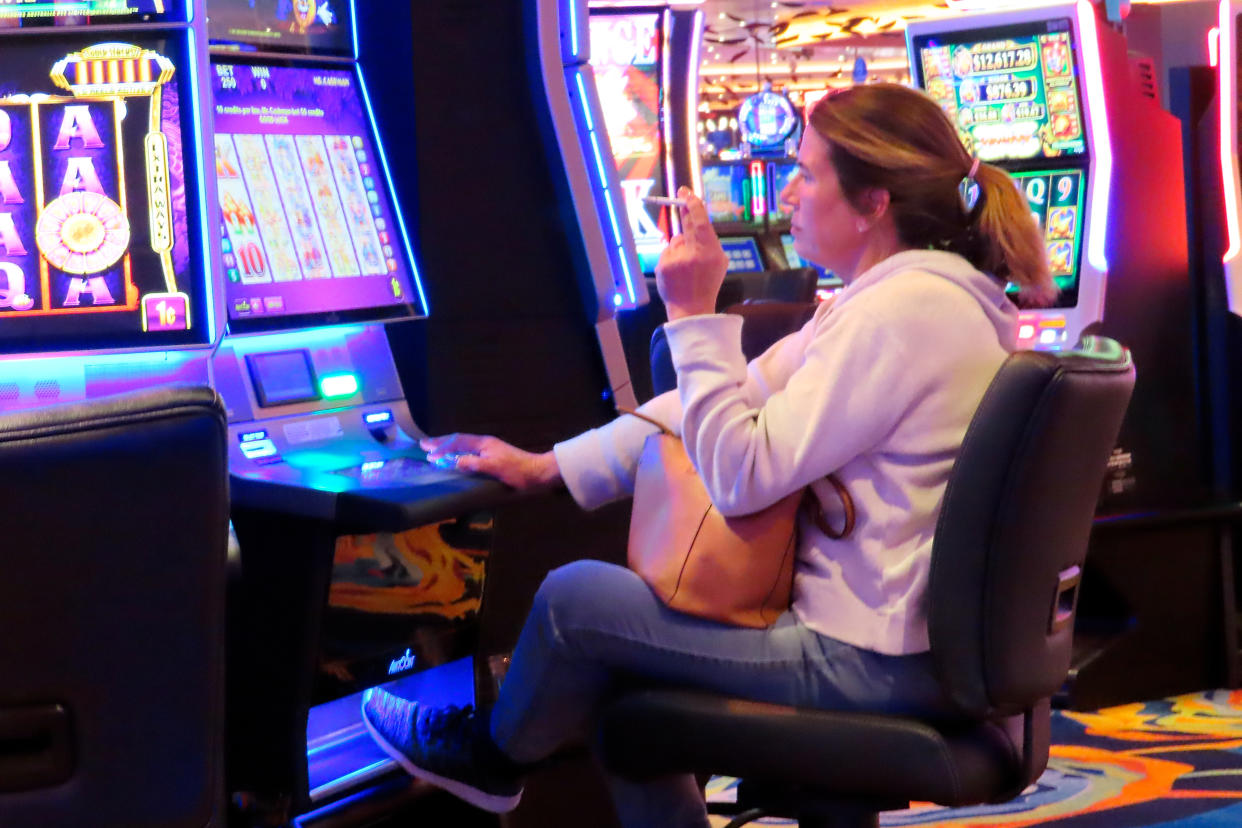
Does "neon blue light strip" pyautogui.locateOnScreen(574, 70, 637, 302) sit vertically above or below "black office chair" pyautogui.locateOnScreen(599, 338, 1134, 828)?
above

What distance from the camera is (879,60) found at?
15242 mm

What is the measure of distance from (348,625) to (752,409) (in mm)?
864

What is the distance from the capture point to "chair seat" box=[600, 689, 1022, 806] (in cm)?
160

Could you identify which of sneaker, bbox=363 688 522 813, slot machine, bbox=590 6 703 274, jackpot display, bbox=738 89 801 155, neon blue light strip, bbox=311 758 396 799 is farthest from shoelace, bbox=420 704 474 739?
jackpot display, bbox=738 89 801 155

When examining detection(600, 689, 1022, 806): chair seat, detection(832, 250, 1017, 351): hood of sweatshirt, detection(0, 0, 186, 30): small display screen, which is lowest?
detection(600, 689, 1022, 806): chair seat

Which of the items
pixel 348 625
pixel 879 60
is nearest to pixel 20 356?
pixel 348 625

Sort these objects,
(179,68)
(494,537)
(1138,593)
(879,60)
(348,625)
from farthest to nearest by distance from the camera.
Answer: (879,60), (1138,593), (494,537), (348,625), (179,68)

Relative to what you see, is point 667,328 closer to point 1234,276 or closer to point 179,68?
point 179,68

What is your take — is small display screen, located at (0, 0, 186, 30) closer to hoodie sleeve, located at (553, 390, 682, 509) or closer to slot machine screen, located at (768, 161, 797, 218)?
hoodie sleeve, located at (553, 390, 682, 509)

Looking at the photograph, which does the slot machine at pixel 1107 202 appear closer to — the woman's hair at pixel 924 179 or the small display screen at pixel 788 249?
the woman's hair at pixel 924 179

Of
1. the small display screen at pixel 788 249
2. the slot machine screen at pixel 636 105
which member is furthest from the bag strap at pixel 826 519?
the small display screen at pixel 788 249

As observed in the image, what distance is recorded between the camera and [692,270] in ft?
5.75

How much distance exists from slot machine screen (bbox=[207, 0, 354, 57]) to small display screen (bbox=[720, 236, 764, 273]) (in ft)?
17.3

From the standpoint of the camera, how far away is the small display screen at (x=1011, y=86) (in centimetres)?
428
